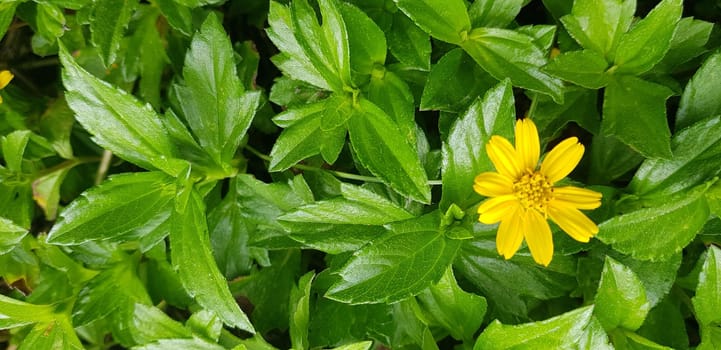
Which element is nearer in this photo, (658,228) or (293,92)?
(658,228)

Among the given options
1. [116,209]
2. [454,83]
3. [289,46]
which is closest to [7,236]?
[116,209]

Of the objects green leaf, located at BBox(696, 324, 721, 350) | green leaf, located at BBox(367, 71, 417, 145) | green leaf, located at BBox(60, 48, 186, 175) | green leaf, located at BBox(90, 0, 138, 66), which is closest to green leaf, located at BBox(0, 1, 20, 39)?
green leaf, located at BBox(90, 0, 138, 66)

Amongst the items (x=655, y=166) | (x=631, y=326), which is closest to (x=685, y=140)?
(x=655, y=166)

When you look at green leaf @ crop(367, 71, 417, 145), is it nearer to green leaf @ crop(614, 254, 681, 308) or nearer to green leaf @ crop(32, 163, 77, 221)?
green leaf @ crop(614, 254, 681, 308)

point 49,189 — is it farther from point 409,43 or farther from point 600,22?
point 600,22

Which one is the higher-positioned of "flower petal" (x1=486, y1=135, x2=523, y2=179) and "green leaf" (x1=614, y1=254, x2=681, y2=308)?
"flower petal" (x1=486, y1=135, x2=523, y2=179)

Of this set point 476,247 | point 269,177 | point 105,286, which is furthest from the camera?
point 269,177

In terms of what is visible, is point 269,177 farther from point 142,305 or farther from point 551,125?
point 551,125
